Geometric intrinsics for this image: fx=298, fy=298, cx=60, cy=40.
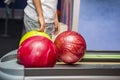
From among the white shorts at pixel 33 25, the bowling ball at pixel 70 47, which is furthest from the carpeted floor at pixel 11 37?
the bowling ball at pixel 70 47

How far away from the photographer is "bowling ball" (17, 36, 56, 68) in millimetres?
1438

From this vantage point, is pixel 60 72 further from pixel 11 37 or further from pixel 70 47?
pixel 11 37

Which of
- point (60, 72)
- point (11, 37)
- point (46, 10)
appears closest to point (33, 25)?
point (46, 10)

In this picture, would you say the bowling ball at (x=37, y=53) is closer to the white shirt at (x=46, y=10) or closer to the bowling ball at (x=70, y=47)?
the bowling ball at (x=70, y=47)

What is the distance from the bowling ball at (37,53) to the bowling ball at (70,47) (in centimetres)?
10

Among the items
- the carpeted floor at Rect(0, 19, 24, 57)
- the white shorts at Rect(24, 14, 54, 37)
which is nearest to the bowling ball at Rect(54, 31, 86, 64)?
the white shorts at Rect(24, 14, 54, 37)

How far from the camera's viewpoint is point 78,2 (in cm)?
290

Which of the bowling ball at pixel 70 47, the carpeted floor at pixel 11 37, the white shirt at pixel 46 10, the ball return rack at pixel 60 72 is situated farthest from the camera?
the carpeted floor at pixel 11 37

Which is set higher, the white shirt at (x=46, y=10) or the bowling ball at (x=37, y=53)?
the white shirt at (x=46, y=10)

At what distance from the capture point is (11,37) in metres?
5.46

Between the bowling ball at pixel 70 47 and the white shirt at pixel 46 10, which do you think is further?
the white shirt at pixel 46 10

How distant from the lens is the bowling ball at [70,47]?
1.57 meters

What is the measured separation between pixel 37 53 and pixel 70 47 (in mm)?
209

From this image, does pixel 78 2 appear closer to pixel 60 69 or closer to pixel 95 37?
pixel 95 37
